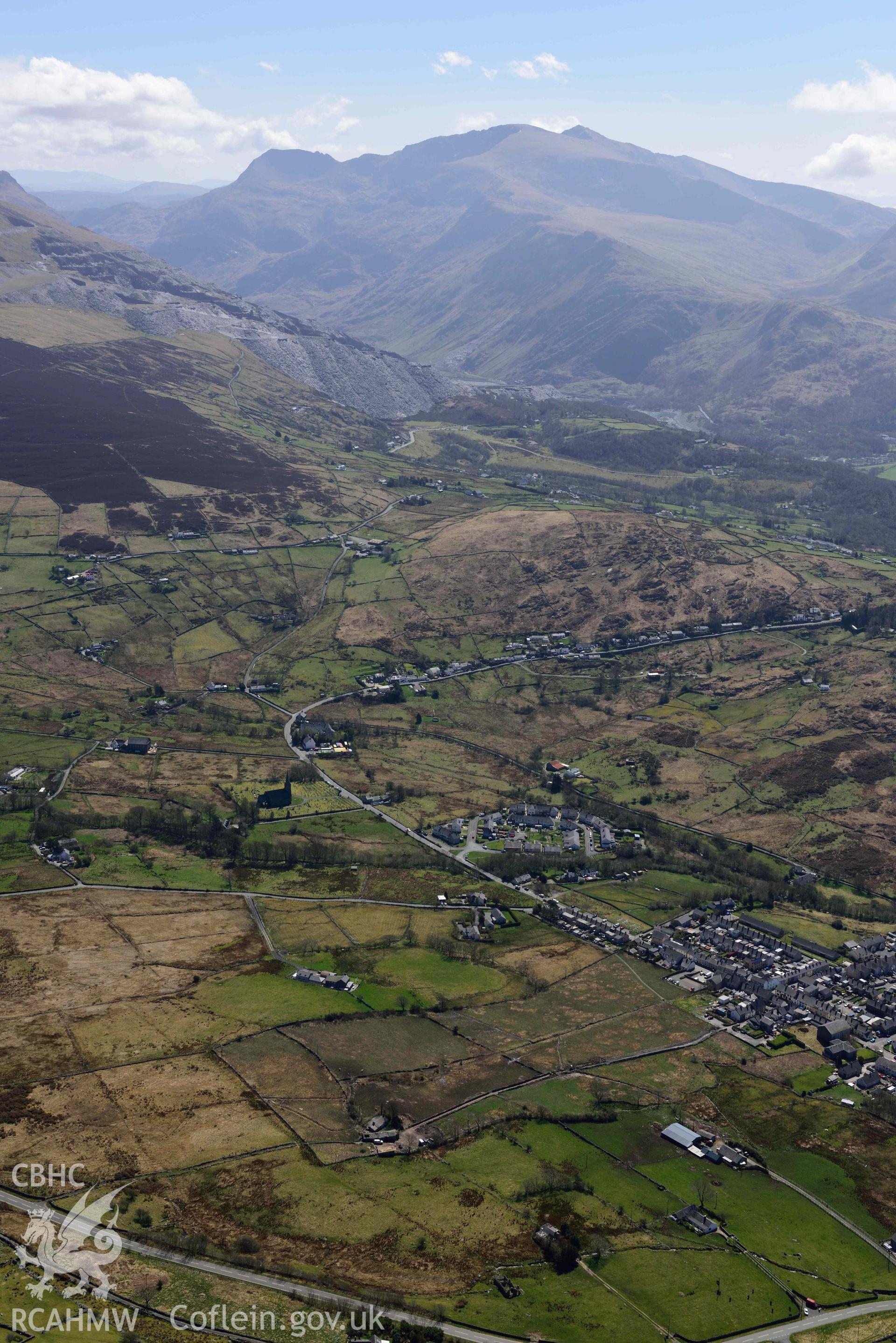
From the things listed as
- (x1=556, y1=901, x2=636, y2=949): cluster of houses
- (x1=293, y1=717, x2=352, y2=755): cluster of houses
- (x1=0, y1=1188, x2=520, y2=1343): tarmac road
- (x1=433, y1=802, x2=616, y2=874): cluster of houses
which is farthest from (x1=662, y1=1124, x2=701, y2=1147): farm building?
(x1=293, y1=717, x2=352, y2=755): cluster of houses

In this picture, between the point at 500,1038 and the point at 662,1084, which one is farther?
the point at 500,1038

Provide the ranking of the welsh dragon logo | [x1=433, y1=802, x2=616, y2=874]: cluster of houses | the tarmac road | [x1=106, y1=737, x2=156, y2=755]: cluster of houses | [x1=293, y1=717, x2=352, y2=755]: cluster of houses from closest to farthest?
the welsh dragon logo, the tarmac road, [x1=433, y1=802, x2=616, y2=874]: cluster of houses, [x1=106, y1=737, x2=156, y2=755]: cluster of houses, [x1=293, y1=717, x2=352, y2=755]: cluster of houses

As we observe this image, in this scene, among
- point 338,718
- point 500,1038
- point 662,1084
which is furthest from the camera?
point 338,718

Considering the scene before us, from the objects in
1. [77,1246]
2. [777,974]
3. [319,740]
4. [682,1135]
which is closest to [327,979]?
[682,1135]

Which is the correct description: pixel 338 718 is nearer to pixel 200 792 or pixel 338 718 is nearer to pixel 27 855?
pixel 200 792

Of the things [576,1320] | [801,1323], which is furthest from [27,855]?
[801,1323]

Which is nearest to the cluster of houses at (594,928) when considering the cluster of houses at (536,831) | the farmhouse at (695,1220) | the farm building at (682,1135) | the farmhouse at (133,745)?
the cluster of houses at (536,831)

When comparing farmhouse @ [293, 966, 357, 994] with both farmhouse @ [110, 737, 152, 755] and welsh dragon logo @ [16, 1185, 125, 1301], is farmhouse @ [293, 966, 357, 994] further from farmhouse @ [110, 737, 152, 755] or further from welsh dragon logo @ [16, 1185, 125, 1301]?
farmhouse @ [110, 737, 152, 755]
